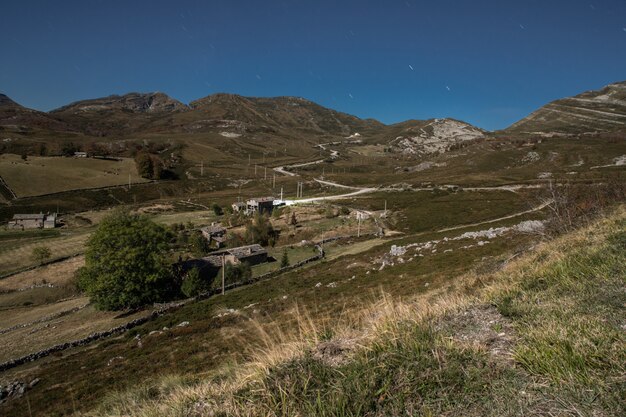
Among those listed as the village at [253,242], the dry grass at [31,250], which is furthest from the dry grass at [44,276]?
the dry grass at [31,250]

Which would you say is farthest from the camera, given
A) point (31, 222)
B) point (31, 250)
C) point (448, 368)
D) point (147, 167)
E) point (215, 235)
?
point (147, 167)

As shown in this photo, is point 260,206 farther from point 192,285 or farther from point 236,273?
point 192,285

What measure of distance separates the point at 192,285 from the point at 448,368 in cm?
4551

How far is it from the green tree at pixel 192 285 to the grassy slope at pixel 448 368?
41.1m

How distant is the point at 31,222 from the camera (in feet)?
314

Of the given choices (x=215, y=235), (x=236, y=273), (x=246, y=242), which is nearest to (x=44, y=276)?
(x=215, y=235)

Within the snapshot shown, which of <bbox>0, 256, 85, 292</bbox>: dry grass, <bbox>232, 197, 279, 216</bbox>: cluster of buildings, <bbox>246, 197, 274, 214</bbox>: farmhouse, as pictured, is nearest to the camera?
<bbox>0, 256, 85, 292</bbox>: dry grass

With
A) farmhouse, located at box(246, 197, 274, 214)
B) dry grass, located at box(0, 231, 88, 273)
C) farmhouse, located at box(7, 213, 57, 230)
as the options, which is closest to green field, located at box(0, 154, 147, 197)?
farmhouse, located at box(7, 213, 57, 230)

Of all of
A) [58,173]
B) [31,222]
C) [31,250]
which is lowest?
[31,250]

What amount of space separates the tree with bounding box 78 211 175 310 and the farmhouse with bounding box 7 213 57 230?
226 ft

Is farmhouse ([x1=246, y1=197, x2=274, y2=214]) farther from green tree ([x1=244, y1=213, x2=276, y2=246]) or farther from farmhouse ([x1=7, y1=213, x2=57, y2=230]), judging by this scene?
farmhouse ([x1=7, y1=213, x2=57, y2=230])

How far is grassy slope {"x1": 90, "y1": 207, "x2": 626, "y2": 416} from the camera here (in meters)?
3.75

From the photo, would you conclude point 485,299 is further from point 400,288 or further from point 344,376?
point 400,288

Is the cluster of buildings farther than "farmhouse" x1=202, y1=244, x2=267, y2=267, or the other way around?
the cluster of buildings
